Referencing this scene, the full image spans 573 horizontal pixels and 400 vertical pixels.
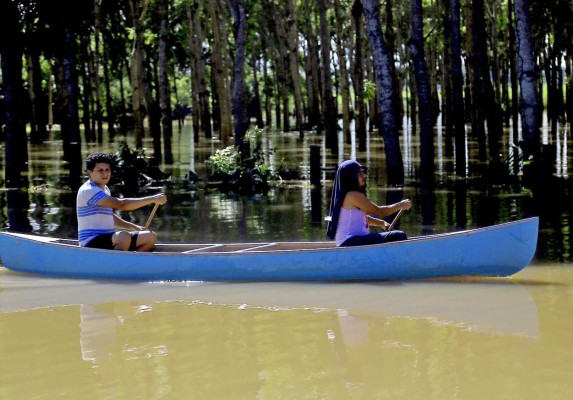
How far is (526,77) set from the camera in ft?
66.9

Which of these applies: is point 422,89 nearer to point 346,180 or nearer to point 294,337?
point 346,180


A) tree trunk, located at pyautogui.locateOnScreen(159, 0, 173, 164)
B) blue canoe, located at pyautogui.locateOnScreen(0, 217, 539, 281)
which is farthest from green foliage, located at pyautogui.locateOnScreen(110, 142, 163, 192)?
blue canoe, located at pyautogui.locateOnScreen(0, 217, 539, 281)

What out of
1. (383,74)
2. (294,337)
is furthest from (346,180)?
(383,74)

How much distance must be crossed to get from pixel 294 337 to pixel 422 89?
43.4 ft

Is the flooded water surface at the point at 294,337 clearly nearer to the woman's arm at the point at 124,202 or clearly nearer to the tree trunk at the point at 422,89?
the woman's arm at the point at 124,202

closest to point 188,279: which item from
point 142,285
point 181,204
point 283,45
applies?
point 142,285

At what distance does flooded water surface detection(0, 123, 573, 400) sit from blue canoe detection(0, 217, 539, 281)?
0.16 meters

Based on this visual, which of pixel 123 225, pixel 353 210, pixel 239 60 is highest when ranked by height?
pixel 239 60

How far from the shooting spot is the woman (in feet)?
38.9

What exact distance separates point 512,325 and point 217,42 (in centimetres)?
3160

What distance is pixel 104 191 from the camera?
12.5m

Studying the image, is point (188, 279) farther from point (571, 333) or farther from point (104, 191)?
point (571, 333)

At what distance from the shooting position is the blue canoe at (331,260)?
37.9 feet

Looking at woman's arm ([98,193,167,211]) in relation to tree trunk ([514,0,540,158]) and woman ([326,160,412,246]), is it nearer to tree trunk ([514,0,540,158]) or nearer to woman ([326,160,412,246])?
woman ([326,160,412,246])
